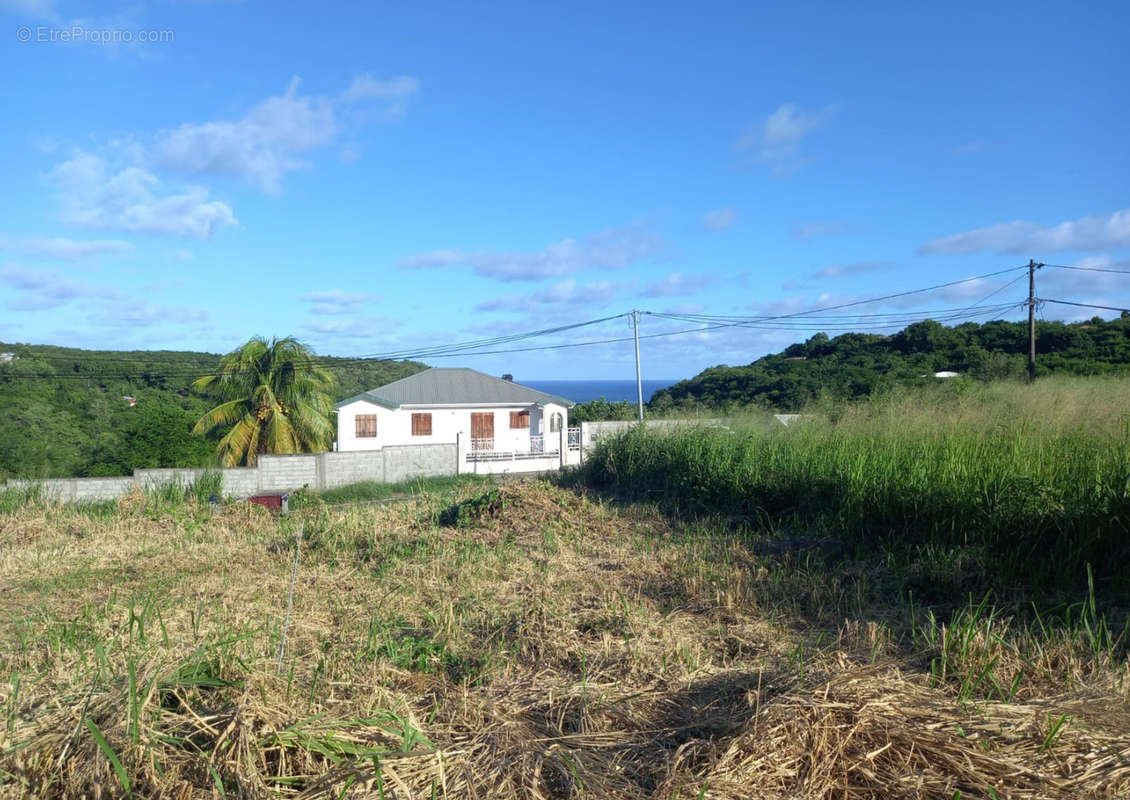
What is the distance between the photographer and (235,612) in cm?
445

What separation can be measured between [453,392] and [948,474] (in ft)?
87.4

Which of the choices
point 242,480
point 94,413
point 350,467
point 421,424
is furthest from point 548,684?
point 94,413

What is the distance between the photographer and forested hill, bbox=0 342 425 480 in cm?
2044

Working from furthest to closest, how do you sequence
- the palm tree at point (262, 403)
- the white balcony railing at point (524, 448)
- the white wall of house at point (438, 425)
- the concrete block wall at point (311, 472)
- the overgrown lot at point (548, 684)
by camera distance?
the white wall of house at point (438, 425) → the white balcony railing at point (524, 448) → the palm tree at point (262, 403) → the concrete block wall at point (311, 472) → the overgrown lot at point (548, 684)

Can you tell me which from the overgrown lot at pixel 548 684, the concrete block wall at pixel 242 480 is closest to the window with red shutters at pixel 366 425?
the concrete block wall at pixel 242 480

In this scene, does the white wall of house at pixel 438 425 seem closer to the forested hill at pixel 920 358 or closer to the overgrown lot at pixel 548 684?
the forested hill at pixel 920 358

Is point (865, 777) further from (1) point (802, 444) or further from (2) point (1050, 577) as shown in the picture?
(1) point (802, 444)

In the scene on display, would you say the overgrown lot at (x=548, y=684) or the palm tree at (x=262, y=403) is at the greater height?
the palm tree at (x=262, y=403)

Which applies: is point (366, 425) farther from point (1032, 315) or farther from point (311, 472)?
point (1032, 315)

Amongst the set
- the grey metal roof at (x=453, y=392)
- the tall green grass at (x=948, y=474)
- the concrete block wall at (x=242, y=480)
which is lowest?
the concrete block wall at (x=242, y=480)

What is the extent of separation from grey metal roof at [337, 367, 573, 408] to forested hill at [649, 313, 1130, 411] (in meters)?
7.37

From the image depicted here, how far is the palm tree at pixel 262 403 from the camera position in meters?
22.3

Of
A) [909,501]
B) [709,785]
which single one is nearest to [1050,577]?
[909,501]

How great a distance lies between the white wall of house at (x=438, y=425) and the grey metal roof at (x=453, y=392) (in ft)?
0.84
